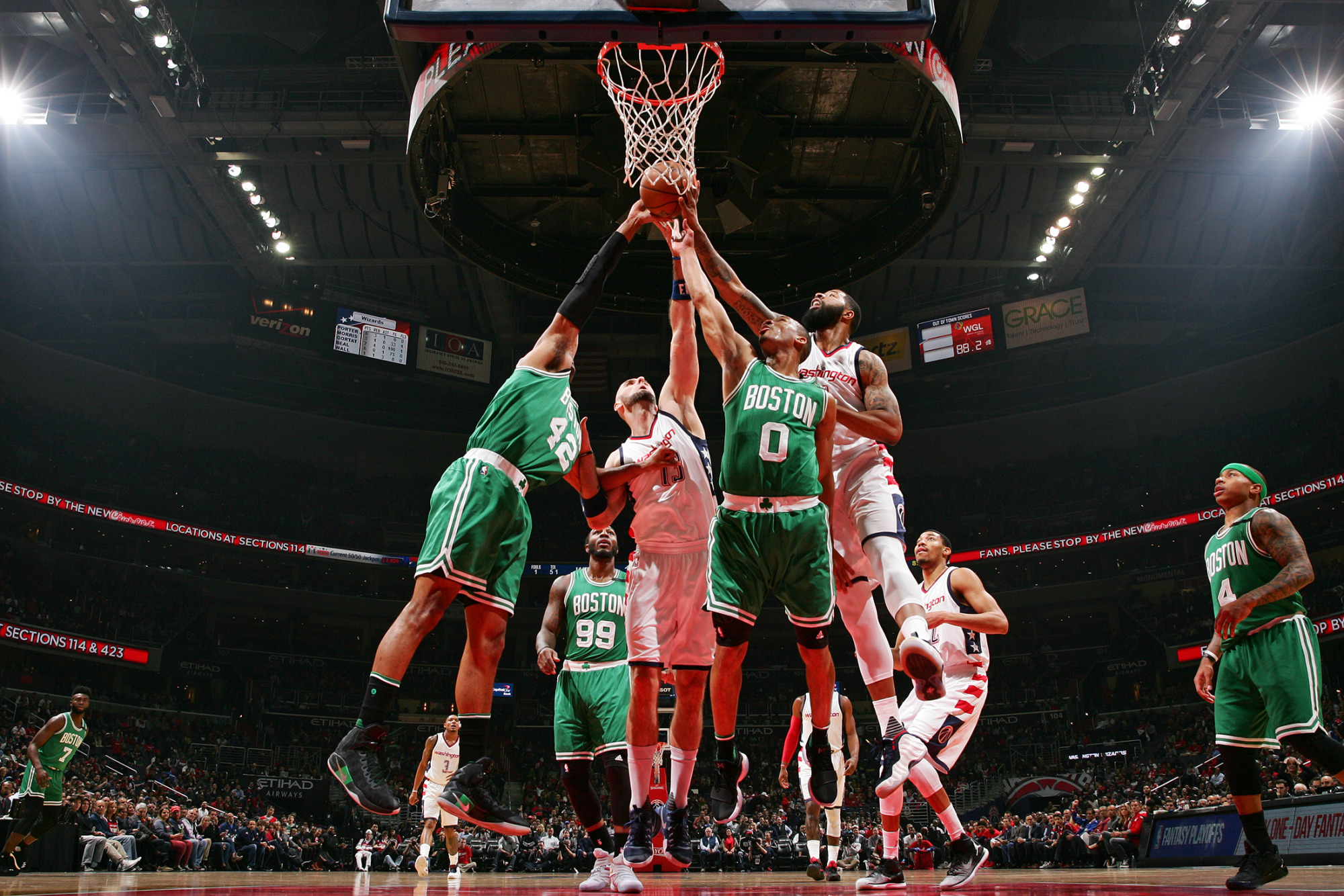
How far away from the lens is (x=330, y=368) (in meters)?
27.8

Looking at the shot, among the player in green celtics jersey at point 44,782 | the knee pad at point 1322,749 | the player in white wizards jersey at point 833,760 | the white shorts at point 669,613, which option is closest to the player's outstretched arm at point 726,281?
the white shorts at point 669,613

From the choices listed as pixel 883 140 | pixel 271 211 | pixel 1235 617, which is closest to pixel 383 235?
pixel 271 211

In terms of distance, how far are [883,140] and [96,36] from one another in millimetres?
12712

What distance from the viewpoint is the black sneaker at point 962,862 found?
5.22 meters

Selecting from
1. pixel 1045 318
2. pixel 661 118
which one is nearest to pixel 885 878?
pixel 661 118

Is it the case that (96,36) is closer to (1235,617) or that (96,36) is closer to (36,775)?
(36,775)

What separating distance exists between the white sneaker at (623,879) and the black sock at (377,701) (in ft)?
5.06

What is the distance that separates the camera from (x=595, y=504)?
5977 millimetres

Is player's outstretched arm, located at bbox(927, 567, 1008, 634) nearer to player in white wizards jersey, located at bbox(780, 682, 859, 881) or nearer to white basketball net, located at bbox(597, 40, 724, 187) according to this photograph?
player in white wizards jersey, located at bbox(780, 682, 859, 881)

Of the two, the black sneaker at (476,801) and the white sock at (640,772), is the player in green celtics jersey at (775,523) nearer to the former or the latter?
the white sock at (640,772)

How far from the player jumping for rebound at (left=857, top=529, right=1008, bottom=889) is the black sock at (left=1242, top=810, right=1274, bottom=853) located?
1.37 m

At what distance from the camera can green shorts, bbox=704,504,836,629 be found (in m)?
5.02

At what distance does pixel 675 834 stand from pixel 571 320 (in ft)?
10.4

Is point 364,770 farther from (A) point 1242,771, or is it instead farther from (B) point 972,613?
(A) point 1242,771
